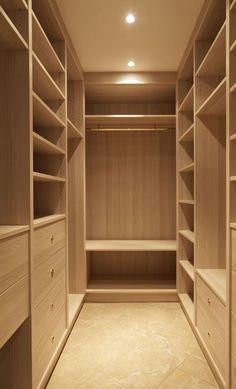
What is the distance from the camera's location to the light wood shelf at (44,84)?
1.68 m

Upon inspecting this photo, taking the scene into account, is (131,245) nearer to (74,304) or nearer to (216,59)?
(74,304)

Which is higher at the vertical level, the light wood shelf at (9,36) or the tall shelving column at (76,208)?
the light wood shelf at (9,36)

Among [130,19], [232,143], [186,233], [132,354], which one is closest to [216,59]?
[130,19]

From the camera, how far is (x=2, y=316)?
1.20 m

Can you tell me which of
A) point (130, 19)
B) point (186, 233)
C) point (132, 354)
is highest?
point (130, 19)

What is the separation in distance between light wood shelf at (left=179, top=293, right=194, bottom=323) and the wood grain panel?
857mm

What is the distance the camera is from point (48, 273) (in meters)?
1.84

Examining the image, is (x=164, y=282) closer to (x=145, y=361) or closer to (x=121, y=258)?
(x=121, y=258)

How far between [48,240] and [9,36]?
113cm

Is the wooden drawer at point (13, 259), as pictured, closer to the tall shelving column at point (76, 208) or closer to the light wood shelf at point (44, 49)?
the light wood shelf at point (44, 49)

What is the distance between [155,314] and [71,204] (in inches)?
55.1

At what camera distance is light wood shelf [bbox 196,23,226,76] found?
5.70 ft

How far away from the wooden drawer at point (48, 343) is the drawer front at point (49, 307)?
0.14 feet

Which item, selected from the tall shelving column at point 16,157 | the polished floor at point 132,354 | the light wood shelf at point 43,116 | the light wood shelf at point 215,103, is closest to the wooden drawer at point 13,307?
the tall shelving column at point 16,157
